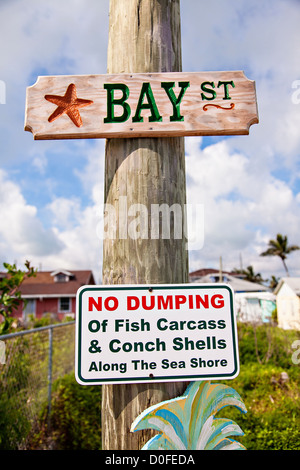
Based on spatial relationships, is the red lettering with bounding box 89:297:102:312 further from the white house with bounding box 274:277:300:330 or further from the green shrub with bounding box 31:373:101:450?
the white house with bounding box 274:277:300:330

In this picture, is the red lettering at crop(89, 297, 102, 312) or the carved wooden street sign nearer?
the red lettering at crop(89, 297, 102, 312)

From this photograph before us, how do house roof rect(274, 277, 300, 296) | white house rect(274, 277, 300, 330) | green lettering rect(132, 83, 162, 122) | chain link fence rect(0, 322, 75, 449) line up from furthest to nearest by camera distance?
1. house roof rect(274, 277, 300, 296)
2. white house rect(274, 277, 300, 330)
3. chain link fence rect(0, 322, 75, 449)
4. green lettering rect(132, 83, 162, 122)

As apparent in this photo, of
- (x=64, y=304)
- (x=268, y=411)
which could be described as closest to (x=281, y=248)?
(x=64, y=304)

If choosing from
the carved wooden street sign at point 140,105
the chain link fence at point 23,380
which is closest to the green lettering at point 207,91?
the carved wooden street sign at point 140,105

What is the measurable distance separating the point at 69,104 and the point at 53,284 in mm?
31944

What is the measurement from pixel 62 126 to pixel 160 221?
66 centimetres

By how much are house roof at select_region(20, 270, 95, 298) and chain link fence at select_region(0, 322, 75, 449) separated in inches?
984

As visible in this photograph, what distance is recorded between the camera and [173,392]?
1393mm

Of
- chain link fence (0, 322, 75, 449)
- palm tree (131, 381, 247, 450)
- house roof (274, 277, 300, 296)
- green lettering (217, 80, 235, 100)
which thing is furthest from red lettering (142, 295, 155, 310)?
house roof (274, 277, 300, 296)

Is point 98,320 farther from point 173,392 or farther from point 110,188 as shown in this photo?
point 110,188

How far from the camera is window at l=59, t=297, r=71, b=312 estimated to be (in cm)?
2994

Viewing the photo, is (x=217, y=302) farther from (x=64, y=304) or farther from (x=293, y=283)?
(x=64, y=304)

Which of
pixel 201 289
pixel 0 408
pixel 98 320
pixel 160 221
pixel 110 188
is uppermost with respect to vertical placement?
pixel 110 188
